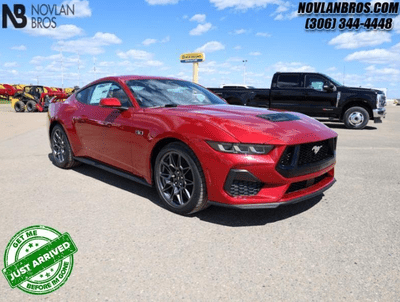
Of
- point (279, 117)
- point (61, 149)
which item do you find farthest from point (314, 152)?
point (61, 149)

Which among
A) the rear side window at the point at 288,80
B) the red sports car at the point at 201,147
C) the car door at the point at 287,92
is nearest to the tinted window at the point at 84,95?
the red sports car at the point at 201,147

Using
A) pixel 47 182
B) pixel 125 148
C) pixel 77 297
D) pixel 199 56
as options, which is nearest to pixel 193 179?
pixel 125 148

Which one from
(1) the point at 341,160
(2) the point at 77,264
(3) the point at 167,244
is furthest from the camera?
(1) the point at 341,160

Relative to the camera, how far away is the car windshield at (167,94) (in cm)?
402

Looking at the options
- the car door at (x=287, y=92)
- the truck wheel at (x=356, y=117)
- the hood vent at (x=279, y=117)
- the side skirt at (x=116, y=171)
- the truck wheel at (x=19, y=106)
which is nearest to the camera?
the hood vent at (x=279, y=117)

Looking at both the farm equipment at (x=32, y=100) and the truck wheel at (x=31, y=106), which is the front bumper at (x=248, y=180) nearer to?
the farm equipment at (x=32, y=100)

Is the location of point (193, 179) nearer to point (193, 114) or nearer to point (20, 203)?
point (193, 114)

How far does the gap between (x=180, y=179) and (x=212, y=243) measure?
0.81 m

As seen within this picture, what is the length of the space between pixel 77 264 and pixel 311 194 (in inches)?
86.4

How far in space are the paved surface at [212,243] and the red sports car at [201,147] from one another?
11.8 inches

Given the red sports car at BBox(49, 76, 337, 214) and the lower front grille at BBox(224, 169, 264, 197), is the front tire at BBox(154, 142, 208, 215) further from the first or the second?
the lower front grille at BBox(224, 169, 264, 197)

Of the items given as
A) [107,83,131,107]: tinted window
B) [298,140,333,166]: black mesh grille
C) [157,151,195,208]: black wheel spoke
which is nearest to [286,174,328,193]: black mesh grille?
[298,140,333,166]: black mesh grille

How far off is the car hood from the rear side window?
9.05 metres

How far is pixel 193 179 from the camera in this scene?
126 inches
